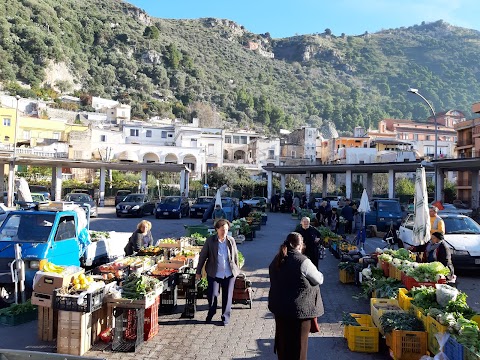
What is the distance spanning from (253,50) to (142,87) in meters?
89.4

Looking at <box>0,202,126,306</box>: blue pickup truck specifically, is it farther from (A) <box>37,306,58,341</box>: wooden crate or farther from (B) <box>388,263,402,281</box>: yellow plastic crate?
(B) <box>388,263,402,281</box>: yellow plastic crate

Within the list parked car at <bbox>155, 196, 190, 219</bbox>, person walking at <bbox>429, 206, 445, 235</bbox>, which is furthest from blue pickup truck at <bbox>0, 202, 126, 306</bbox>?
parked car at <bbox>155, 196, 190, 219</bbox>

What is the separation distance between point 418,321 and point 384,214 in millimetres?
18963

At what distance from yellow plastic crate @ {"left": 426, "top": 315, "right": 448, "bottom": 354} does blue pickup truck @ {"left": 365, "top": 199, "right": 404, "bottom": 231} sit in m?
18.7

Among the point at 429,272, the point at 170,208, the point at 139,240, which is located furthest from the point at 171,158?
the point at 429,272

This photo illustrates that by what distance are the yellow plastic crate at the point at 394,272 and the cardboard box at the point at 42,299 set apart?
6298mm

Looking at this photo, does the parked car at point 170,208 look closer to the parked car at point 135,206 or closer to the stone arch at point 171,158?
the parked car at point 135,206

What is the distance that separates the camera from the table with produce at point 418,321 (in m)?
5.25

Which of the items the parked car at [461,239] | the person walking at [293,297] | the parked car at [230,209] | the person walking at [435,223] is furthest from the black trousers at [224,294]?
the parked car at [230,209]

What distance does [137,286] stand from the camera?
277 inches

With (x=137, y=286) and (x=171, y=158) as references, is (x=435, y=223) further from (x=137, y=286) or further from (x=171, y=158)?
(x=171, y=158)

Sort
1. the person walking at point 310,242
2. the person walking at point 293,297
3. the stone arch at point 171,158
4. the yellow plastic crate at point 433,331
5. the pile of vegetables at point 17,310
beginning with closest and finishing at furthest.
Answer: the person walking at point 293,297 → the yellow plastic crate at point 433,331 → the pile of vegetables at point 17,310 → the person walking at point 310,242 → the stone arch at point 171,158

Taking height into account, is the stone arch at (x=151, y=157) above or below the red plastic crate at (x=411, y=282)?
above

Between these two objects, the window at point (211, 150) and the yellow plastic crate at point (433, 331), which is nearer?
the yellow plastic crate at point (433, 331)
